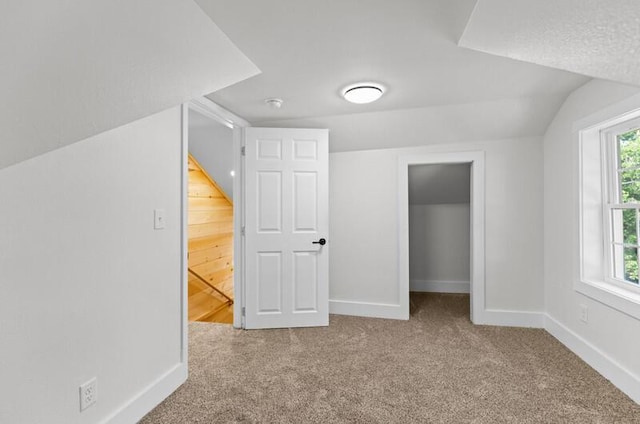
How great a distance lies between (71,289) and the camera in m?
1.35

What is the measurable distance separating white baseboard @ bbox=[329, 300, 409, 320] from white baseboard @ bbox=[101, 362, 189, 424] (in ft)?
5.71

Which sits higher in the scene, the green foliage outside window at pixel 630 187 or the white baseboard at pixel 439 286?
the green foliage outside window at pixel 630 187

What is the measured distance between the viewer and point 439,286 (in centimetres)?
439

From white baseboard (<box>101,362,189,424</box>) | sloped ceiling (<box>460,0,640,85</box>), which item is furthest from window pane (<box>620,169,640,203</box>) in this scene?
white baseboard (<box>101,362,189,424</box>)

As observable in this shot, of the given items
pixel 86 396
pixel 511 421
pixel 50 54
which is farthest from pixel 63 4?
pixel 511 421

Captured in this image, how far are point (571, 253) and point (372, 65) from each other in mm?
2200

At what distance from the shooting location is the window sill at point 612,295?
1876mm

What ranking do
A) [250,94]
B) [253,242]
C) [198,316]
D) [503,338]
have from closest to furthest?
[250,94], [503,338], [253,242], [198,316]

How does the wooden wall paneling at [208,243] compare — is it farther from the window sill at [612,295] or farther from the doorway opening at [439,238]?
the window sill at [612,295]

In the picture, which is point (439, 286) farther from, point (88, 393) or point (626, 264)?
point (88, 393)

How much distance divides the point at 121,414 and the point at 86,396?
27cm

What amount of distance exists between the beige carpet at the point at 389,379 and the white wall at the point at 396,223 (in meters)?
0.44

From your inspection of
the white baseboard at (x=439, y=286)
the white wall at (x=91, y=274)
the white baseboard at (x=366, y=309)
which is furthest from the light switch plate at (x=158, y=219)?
the white baseboard at (x=439, y=286)

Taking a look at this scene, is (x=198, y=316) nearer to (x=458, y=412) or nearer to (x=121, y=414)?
(x=121, y=414)
